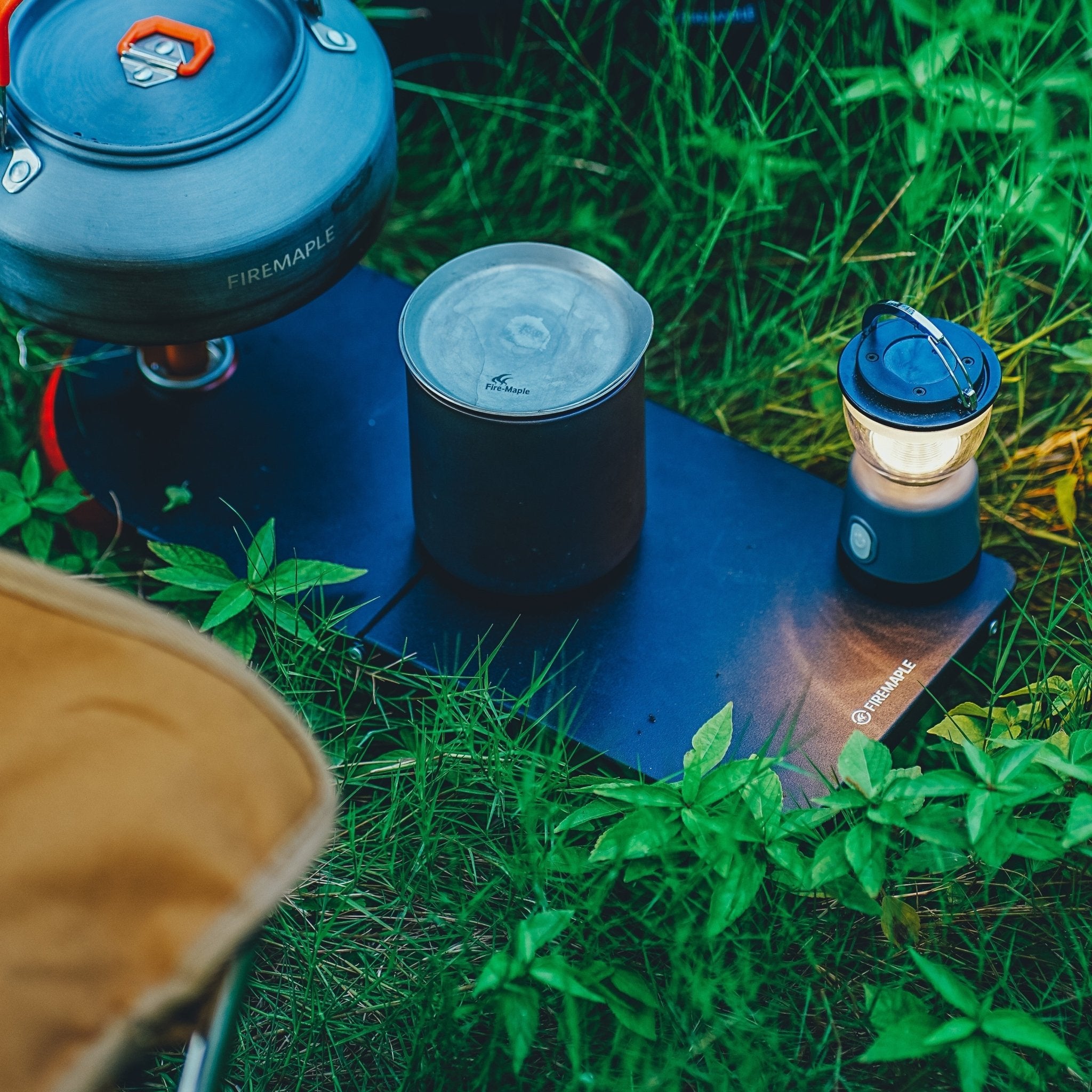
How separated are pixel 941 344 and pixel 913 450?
13cm

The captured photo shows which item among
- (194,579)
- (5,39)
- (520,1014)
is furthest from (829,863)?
(5,39)

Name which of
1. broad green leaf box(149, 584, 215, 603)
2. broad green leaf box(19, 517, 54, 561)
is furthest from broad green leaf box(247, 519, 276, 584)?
broad green leaf box(19, 517, 54, 561)

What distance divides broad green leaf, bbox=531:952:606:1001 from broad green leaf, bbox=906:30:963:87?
1522mm

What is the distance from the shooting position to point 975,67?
2.22 meters

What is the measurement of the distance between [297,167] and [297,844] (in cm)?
97

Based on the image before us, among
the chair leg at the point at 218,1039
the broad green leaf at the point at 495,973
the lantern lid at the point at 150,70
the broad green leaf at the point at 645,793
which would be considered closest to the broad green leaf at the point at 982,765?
the broad green leaf at the point at 645,793

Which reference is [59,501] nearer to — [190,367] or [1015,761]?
[190,367]

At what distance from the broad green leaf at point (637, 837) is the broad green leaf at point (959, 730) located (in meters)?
0.40

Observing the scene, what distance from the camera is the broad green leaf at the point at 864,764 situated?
1407mm

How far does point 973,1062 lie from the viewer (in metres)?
1.27

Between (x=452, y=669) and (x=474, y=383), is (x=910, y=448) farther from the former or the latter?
(x=452, y=669)

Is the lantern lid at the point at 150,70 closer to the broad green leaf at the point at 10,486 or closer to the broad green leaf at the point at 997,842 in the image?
the broad green leaf at the point at 10,486

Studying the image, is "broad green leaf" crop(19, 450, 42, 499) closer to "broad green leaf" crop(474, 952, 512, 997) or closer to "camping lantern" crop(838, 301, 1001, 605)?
"broad green leaf" crop(474, 952, 512, 997)

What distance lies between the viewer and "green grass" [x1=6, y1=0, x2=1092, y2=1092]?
1463mm
